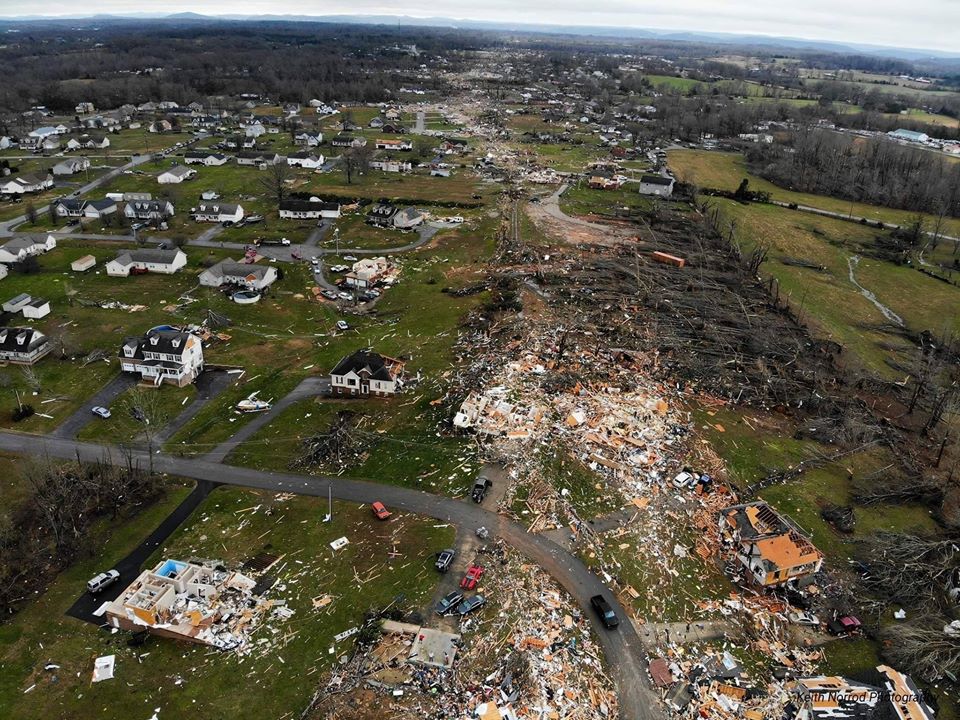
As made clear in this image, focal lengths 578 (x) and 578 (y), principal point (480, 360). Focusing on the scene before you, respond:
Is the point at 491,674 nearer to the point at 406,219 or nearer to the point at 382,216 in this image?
the point at 406,219

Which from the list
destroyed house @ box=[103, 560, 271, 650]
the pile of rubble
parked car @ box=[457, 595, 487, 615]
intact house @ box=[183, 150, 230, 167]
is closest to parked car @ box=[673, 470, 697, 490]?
the pile of rubble

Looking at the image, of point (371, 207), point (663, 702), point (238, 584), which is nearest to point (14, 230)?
point (371, 207)

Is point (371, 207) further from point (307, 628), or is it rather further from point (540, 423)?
point (307, 628)

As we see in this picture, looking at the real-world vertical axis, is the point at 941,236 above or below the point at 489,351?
above

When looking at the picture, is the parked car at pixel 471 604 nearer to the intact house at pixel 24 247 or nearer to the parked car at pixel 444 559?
the parked car at pixel 444 559

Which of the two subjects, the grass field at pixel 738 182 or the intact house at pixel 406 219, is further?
the grass field at pixel 738 182

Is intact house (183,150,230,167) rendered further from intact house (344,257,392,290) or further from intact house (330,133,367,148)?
intact house (344,257,392,290)

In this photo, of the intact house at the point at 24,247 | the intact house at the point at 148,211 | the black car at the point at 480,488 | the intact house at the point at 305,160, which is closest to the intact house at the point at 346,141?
the intact house at the point at 305,160
